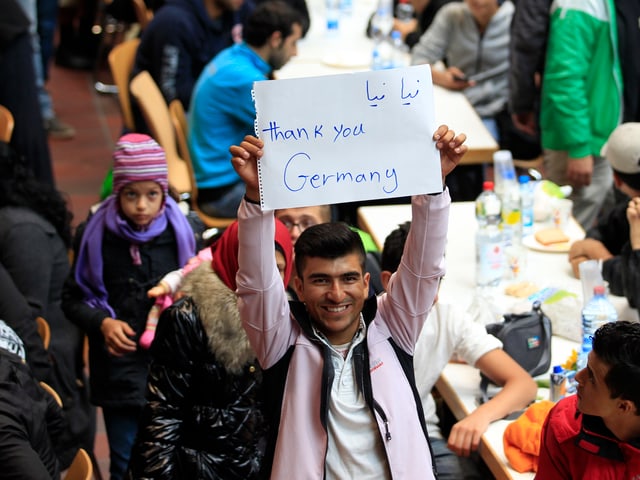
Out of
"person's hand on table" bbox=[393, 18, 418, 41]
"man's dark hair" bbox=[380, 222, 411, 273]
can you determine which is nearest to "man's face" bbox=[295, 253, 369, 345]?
"man's dark hair" bbox=[380, 222, 411, 273]

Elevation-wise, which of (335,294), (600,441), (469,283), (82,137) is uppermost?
(335,294)

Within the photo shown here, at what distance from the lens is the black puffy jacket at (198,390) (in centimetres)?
262

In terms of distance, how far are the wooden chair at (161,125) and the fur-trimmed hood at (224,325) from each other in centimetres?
265

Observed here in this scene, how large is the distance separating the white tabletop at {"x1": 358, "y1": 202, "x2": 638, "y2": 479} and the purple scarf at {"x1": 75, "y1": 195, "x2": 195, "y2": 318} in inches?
35.1

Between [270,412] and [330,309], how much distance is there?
0.89ft

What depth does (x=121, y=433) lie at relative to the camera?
352cm

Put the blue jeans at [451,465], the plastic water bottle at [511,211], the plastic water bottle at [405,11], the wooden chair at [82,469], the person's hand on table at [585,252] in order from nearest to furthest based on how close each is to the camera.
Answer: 1. the wooden chair at [82,469]
2. the blue jeans at [451,465]
3. the person's hand on table at [585,252]
4. the plastic water bottle at [511,211]
5. the plastic water bottle at [405,11]

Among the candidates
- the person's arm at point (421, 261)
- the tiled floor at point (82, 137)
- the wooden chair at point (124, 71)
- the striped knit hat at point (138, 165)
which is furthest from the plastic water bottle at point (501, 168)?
the tiled floor at point (82, 137)

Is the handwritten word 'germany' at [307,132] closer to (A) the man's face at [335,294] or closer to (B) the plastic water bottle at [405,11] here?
(A) the man's face at [335,294]

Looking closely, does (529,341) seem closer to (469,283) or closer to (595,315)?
(595,315)

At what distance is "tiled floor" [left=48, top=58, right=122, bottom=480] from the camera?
7395 millimetres

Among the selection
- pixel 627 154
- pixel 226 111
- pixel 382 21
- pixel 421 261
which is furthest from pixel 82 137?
pixel 421 261

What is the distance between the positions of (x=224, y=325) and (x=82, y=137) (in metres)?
6.16

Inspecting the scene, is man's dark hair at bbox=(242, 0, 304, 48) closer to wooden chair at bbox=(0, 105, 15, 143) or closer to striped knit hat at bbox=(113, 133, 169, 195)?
wooden chair at bbox=(0, 105, 15, 143)
